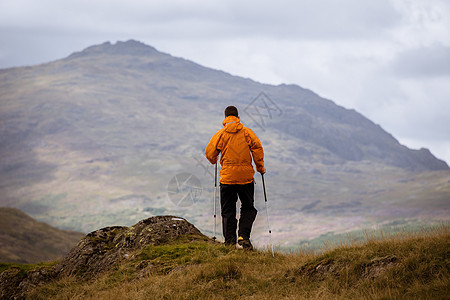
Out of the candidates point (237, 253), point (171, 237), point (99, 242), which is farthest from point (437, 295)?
point (99, 242)

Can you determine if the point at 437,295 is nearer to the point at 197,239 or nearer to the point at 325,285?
the point at 325,285

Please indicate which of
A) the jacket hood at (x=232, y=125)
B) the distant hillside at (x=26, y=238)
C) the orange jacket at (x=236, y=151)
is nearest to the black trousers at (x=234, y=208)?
the orange jacket at (x=236, y=151)

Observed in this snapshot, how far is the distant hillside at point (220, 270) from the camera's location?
8.91 meters

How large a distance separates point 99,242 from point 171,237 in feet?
5.59

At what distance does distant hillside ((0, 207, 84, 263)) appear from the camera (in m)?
132

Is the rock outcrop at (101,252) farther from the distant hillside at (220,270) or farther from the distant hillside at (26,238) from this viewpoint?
the distant hillside at (26,238)

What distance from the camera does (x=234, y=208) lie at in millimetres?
12375

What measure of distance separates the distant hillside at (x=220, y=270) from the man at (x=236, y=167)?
73 centimetres

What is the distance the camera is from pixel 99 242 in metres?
12.6

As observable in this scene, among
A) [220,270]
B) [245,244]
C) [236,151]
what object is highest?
[236,151]

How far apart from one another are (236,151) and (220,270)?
293 centimetres

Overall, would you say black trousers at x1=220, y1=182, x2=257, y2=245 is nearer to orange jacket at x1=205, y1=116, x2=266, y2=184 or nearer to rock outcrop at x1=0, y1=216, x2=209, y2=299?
orange jacket at x1=205, y1=116, x2=266, y2=184

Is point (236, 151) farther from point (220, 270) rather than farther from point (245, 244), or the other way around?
point (220, 270)

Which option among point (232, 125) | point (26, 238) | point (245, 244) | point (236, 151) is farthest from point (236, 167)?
point (26, 238)
